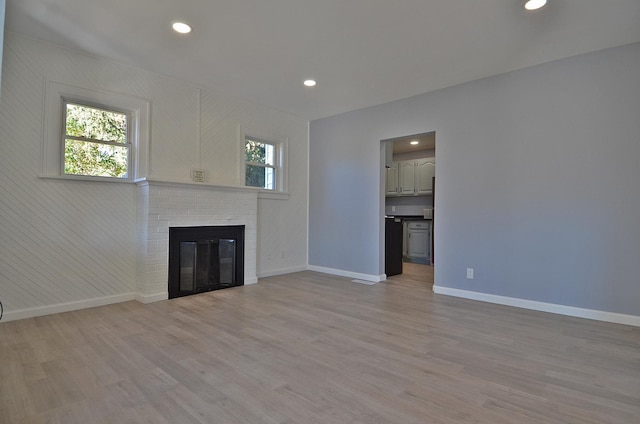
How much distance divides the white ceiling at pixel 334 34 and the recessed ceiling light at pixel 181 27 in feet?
0.21

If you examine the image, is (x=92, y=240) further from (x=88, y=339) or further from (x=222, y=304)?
(x=222, y=304)

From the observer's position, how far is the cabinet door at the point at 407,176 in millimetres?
7926

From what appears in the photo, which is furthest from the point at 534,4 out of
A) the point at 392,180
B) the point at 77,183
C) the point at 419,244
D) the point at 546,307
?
the point at 392,180

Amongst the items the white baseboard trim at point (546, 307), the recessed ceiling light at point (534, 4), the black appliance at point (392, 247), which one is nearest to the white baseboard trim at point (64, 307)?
the black appliance at point (392, 247)

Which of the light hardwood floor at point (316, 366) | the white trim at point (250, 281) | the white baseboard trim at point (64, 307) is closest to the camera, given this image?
the light hardwood floor at point (316, 366)

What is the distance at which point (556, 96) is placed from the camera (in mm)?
3656

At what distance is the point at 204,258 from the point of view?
4434 millimetres

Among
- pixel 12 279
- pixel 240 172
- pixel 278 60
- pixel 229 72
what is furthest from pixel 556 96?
pixel 12 279

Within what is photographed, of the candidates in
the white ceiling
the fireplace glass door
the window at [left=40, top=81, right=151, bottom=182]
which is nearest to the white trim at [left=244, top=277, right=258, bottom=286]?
the fireplace glass door

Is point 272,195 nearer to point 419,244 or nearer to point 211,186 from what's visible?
point 211,186

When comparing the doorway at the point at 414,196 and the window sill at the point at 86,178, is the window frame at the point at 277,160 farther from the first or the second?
the doorway at the point at 414,196

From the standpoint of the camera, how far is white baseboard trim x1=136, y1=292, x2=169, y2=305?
3856 millimetres

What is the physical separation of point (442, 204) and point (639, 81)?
2.28m

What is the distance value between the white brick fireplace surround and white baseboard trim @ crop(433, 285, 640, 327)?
3.27 m
